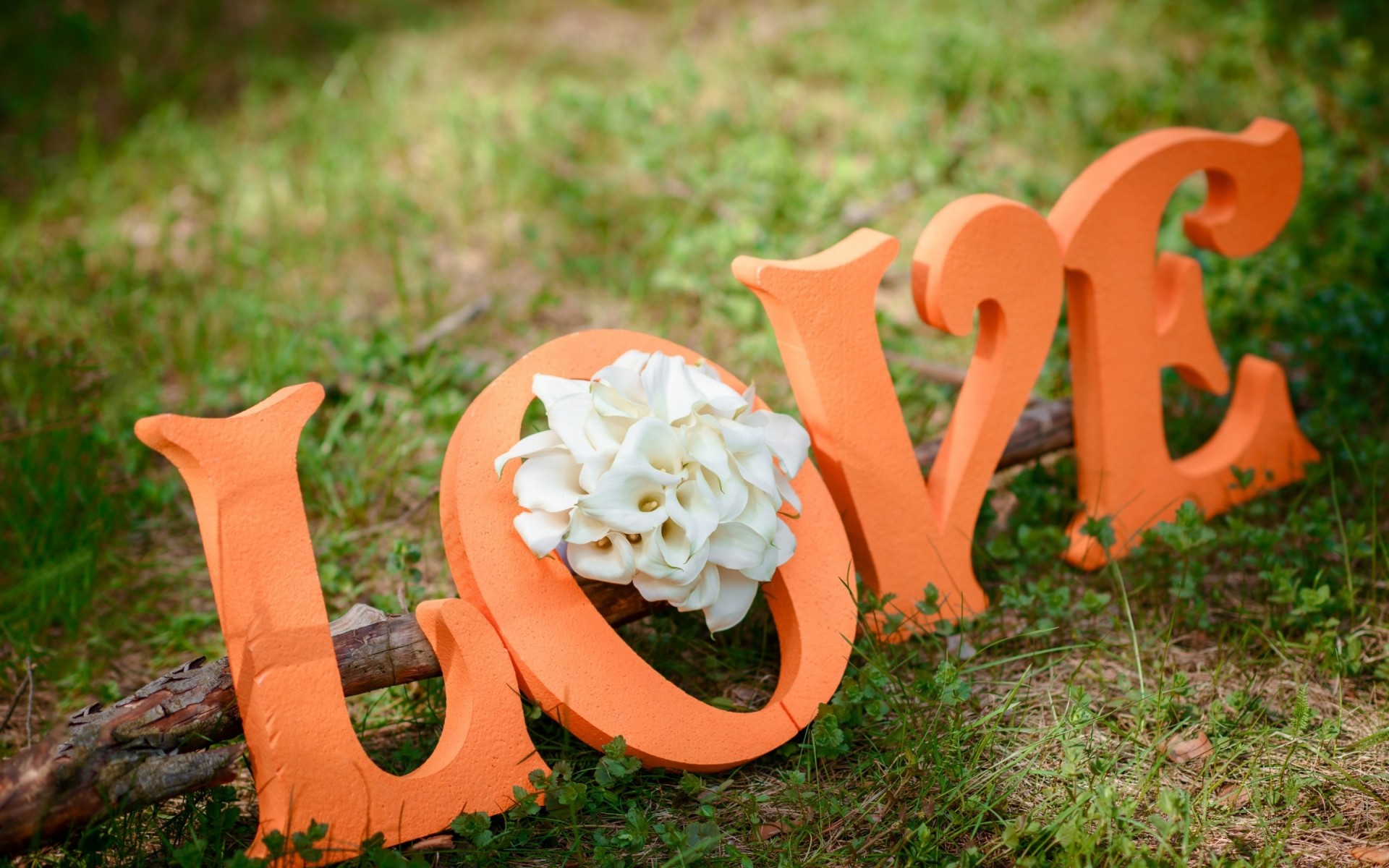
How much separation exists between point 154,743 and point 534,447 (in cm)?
65

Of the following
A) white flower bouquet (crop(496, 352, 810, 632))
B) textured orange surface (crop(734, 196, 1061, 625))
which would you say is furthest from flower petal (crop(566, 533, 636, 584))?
textured orange surface (crop(734, 196, 1061, 625))

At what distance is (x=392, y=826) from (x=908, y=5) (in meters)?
4.19

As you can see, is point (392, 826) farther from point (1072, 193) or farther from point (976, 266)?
point (1072, 193)

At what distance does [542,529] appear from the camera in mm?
1585

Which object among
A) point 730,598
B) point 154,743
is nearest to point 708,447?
point 730,598

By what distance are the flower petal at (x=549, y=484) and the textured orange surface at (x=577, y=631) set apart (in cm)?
8

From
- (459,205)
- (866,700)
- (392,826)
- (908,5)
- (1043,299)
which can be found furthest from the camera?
(908,5)

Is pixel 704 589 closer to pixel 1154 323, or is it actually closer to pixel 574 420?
pixel 574 420

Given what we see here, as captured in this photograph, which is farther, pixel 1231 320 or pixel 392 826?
pixel 1231 320

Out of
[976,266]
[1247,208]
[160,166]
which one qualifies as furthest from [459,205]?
[1247,208]

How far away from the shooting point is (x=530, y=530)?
1.58m

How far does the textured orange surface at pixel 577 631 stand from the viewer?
1620 mm

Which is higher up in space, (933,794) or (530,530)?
(530,530)

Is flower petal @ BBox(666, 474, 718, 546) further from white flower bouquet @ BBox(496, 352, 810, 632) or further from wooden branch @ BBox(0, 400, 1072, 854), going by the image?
wooden branch @ BBox(0, 400, 1072, 854)
